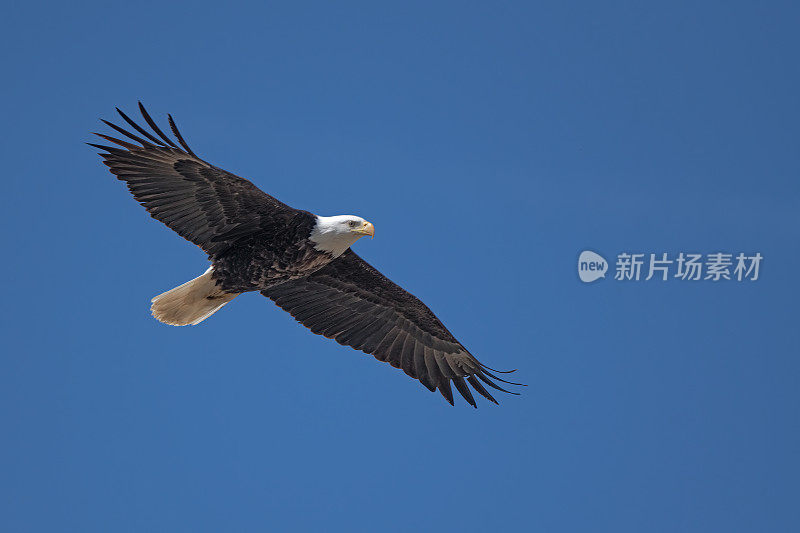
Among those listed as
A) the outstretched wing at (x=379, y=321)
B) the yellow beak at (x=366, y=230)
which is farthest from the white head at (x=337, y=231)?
the outstretched wing at (x=379, y=321)

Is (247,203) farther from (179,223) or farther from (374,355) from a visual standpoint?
(374,355)

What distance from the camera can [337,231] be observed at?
13.8 m

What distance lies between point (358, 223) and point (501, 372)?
2.78 meters

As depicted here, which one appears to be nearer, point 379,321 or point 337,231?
point 337,231

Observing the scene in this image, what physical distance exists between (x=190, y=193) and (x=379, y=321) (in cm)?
309

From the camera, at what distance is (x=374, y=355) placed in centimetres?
1524

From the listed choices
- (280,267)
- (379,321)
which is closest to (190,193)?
(280,267)

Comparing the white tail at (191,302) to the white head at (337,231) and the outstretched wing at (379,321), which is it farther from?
the white head at (337,231)

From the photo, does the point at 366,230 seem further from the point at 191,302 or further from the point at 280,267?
the point at 191,302

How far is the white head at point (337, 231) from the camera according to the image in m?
13.8

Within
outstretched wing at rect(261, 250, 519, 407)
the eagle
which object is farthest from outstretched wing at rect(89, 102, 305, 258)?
outstretched wing at rect(261, 250, 519, 407)

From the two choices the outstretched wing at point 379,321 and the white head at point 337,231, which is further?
the outstretched wing at point 379,321

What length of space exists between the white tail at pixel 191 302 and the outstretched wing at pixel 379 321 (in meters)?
0.84

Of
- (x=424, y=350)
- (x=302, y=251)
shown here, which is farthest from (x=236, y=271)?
(x=424, y=350)
